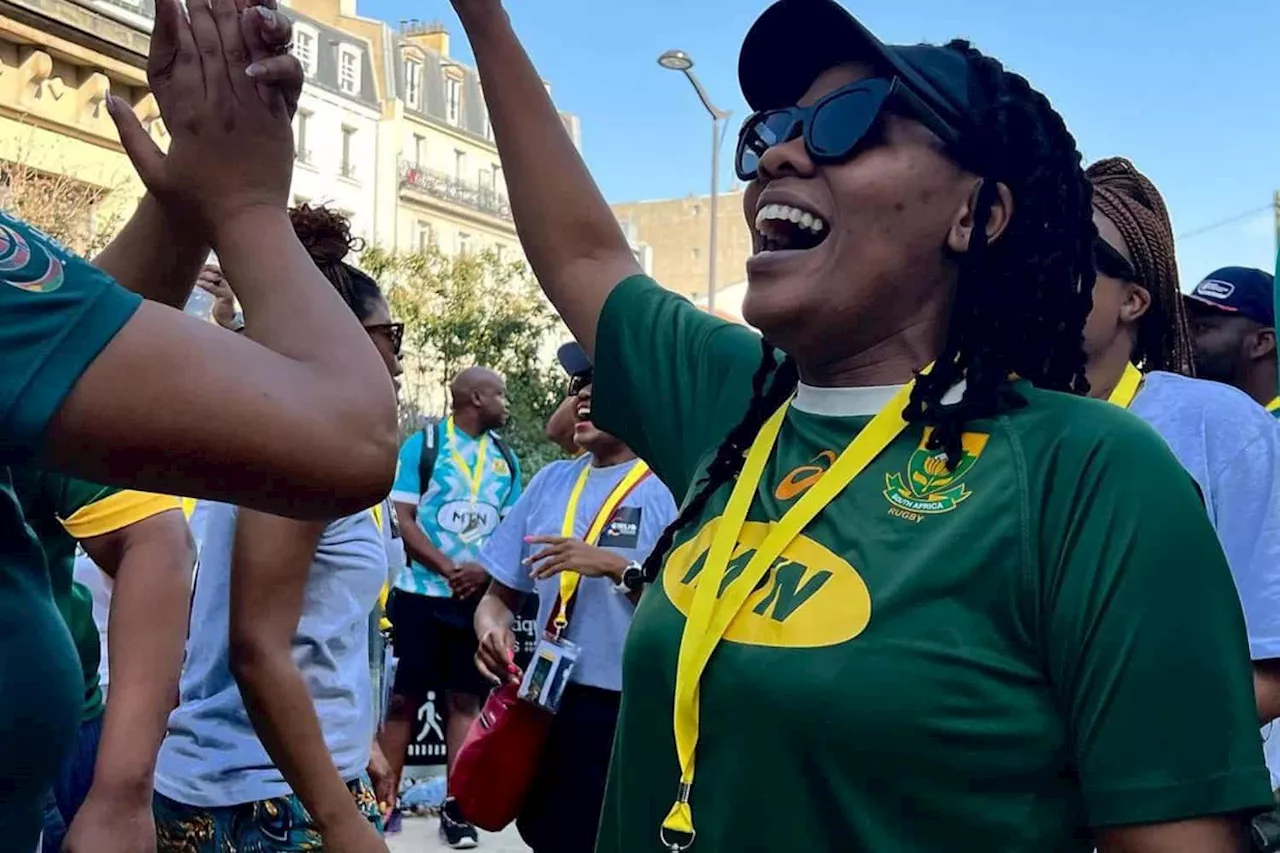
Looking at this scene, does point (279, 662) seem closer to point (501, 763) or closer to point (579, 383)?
point (501, 763)

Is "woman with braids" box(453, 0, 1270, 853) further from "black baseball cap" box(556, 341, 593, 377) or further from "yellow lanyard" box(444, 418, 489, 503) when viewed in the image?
"yellow lanyard" box(444, 418, 489, 503)

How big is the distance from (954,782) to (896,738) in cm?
9

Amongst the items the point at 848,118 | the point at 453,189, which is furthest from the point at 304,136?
the point at 848,118

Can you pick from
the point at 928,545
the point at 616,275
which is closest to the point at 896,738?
the point at 928,545

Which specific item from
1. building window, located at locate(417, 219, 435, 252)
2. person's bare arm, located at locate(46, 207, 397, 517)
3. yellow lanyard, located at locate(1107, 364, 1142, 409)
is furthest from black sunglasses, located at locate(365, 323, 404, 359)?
building window, located at locate(417, 219, 435, 252)

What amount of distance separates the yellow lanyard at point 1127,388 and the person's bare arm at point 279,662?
5.68 ft

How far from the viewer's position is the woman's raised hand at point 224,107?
1.52m

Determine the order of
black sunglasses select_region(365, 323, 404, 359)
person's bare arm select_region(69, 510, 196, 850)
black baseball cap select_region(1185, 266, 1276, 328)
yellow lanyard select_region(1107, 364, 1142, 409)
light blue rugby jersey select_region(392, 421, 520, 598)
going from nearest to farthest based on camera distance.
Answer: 1. person's bare arm select_region(69, 510, 196, 850)
2. yellow lanyard select_region(1107, 364, 1142, 409)
3. black sunglasses select_region(365, 323, 404, 359)
4. black baseball cap select_region(1185, 266, 1276, 328)
5. light blue rugby jersey select_region(392, 421, 520, 598)

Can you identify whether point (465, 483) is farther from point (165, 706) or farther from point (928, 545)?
point (928, 545)

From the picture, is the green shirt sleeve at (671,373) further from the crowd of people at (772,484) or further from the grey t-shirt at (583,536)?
the grey t-shirt at (583,536)

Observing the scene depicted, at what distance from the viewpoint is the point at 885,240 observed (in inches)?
77.8

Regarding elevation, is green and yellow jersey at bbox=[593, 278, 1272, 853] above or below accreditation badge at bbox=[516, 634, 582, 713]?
above

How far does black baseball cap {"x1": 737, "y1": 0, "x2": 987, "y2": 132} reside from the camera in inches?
77.1

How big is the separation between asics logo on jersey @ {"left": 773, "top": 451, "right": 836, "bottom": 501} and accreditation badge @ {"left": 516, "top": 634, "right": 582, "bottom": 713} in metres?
2.61
